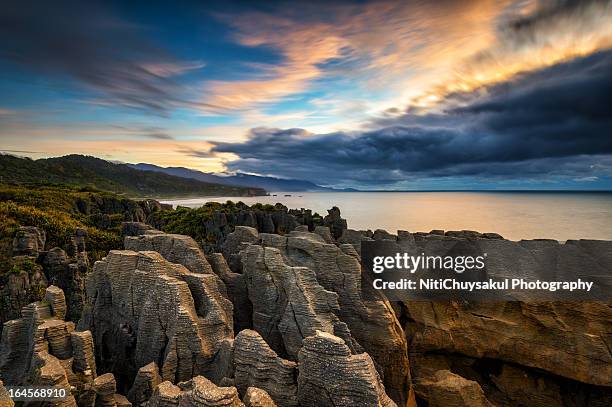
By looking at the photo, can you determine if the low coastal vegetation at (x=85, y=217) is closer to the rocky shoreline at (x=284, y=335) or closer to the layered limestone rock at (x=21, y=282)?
the layered limestone rock at (x=21, y=282)

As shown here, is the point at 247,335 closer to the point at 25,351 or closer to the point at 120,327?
the point at 120,327

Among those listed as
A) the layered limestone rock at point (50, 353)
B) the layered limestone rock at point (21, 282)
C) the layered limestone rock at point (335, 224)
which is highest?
the layered limestone rock at point (335, 224)

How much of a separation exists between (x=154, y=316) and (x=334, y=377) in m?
8.36

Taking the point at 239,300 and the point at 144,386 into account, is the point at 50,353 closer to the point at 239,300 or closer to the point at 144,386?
the point at 144,386

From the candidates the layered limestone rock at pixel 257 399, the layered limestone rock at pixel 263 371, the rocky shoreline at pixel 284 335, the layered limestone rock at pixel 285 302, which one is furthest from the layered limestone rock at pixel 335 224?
the layered limestone rock at pixel 257 399

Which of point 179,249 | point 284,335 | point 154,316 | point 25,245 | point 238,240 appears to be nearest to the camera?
point 154,316

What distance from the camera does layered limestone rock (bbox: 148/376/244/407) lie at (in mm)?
9289

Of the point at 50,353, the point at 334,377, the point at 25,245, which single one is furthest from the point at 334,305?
A: the point at 25,245

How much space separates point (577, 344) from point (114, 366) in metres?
25.0

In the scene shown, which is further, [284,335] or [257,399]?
[284,335]

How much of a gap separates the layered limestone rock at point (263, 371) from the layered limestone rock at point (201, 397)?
1.99 meters

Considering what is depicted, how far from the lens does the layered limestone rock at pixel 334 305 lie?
1644 centimetres

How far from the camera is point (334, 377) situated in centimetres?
1060

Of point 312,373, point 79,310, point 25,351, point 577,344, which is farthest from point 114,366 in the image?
point 577,344
